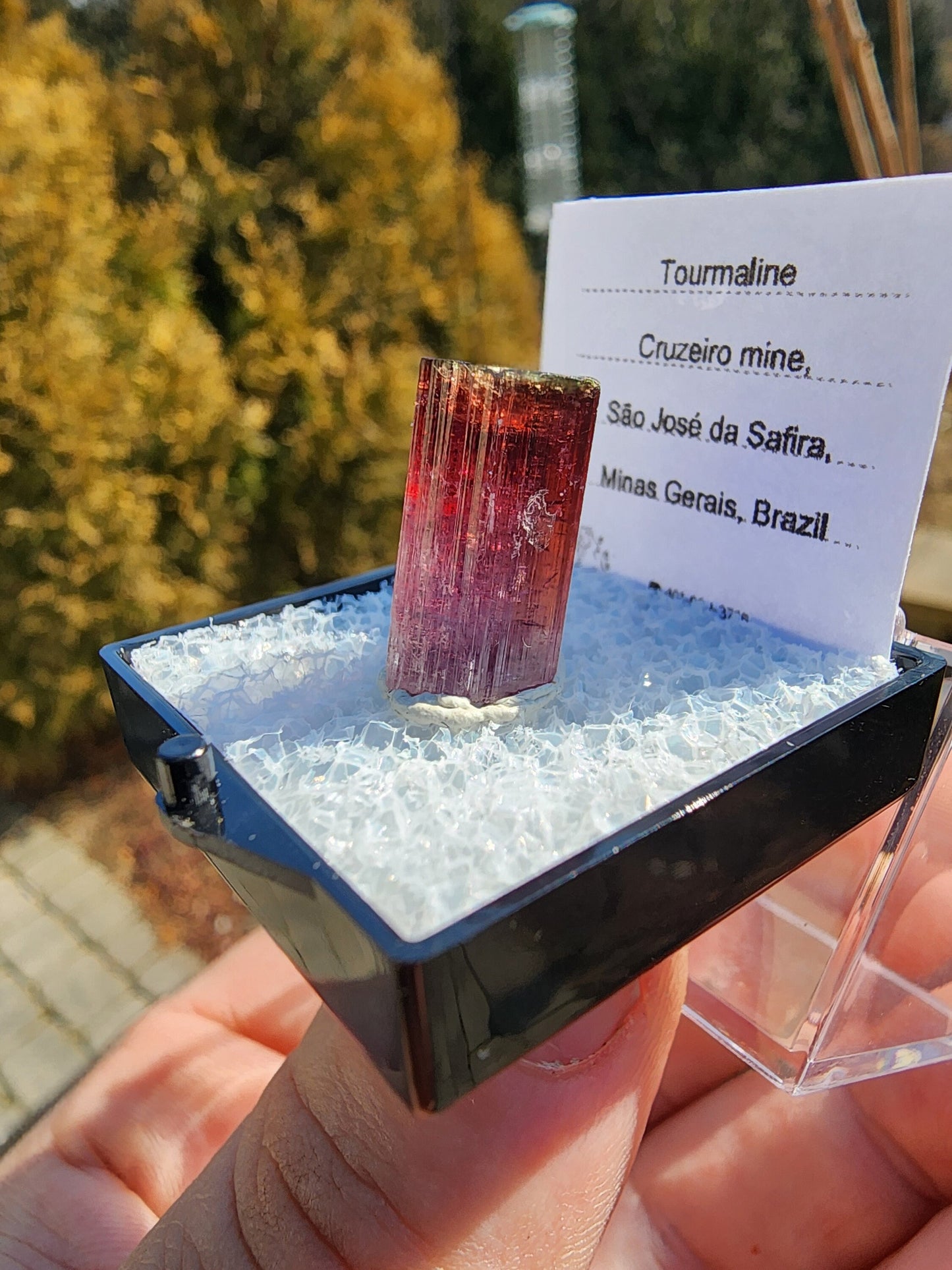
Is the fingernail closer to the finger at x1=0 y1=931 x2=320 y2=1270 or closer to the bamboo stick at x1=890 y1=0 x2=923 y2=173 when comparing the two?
the finger at x1=0 y1=931 x2=320 y2=1270

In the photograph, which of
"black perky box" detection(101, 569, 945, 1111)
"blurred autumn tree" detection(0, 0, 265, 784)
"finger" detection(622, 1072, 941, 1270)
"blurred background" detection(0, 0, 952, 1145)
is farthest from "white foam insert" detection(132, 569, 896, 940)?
"blurred autumn tree" detection(0, 0, 265, 784)

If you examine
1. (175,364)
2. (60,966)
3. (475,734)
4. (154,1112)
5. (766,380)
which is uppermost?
(766,380)

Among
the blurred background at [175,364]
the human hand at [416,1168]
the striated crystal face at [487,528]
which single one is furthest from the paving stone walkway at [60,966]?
the striated crystal face at [487,528]

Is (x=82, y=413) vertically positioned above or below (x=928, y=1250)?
above

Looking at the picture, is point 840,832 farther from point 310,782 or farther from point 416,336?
point 416,336

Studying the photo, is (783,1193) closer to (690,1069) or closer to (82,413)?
(690,1069)

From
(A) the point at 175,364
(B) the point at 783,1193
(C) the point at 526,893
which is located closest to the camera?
(C) the point at 526,893

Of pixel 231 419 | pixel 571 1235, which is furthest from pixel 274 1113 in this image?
pixel 231 419

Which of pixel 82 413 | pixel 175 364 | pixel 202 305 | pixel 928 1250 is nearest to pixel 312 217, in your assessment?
pixel 202 305
